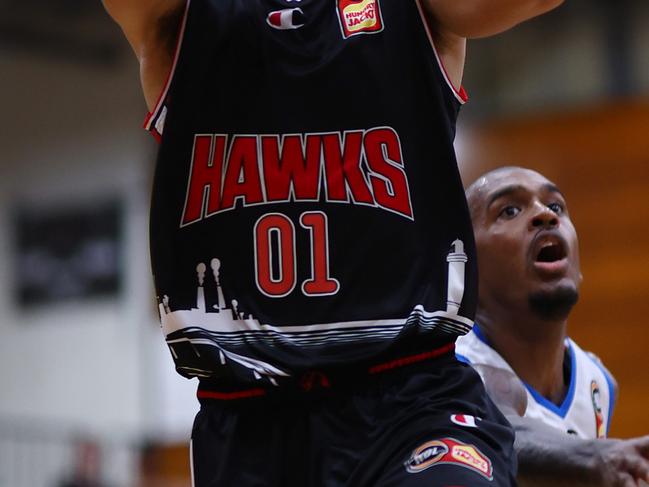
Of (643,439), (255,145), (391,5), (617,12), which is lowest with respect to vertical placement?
(643,439)

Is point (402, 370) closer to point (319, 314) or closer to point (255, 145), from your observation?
point (319, 314)

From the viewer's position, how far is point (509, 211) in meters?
3.88

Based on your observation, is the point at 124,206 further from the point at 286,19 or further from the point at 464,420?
the point at 464,420

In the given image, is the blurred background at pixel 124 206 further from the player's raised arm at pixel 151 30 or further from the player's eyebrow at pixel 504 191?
the player's raised arm at pixel 151 30

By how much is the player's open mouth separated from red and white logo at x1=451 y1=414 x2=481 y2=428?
4.18 feet

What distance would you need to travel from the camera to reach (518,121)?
10.3m

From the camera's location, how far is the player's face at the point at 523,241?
382 cm

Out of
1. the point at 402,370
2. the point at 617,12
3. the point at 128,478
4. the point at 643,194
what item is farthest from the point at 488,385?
the point at 128,478

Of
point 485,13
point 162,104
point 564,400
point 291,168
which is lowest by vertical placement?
point 564,400

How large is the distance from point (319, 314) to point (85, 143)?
1156 centimetres

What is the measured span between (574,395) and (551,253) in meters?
0.51

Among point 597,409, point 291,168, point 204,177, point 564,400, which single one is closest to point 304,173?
point 291,168

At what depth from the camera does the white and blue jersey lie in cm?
382

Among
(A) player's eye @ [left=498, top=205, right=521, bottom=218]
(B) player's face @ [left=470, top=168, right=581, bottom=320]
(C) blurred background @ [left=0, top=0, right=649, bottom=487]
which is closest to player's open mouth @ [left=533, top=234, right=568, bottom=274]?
(B) player's face @ [left=470, top=168, right=581, bottom=320]
